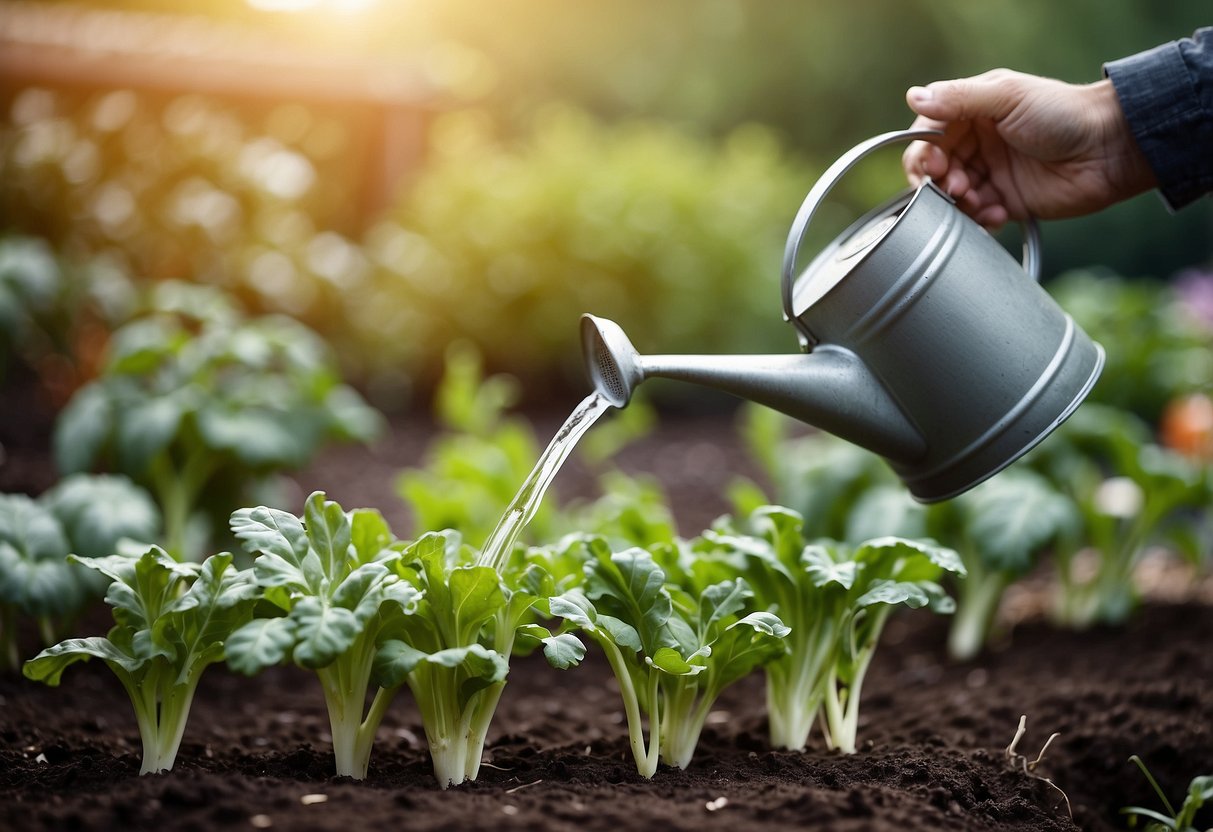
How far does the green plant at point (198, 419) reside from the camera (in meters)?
2.61

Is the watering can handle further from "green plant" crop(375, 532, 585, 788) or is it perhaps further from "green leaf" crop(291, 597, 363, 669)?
"green leaf" crop(291, 597, 363, 669)

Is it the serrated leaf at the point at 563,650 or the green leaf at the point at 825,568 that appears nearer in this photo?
the serrated leaf at the point at 563,650

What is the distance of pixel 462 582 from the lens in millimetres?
1511

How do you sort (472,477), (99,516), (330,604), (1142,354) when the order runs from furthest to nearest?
(1142,354), (472,477), (99,516), (330,604)

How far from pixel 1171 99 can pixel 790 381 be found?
0.86 metres

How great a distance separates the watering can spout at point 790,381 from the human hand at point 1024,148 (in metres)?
0.50

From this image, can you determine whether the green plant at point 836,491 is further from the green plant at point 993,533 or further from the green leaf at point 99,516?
the green leaf at point 99,516

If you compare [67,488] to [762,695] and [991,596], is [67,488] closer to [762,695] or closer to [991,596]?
[762,695]

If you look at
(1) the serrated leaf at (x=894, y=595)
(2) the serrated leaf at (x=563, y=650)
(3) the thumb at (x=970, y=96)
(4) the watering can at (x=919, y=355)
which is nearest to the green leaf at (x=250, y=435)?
(4) the watering can at (x=919, y=355)

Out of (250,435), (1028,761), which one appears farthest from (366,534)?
(1028,761)

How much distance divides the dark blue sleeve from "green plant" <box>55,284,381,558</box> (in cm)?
181

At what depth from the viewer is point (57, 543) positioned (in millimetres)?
2057

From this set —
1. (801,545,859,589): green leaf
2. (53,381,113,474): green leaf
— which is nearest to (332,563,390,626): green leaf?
(801,545,859,589): green leaf

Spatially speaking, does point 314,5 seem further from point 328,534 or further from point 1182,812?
point 1182,812
